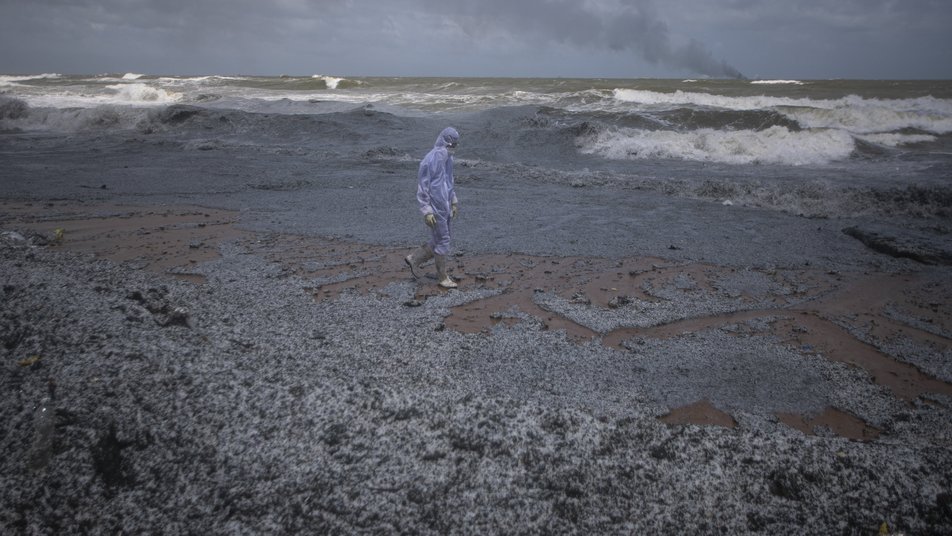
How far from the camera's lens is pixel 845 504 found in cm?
249

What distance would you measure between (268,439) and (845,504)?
2834 mm

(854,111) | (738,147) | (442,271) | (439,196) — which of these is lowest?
(442,271)

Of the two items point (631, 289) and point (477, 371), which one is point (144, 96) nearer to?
point (631, 289)

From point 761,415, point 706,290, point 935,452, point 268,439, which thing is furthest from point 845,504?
point 706,290

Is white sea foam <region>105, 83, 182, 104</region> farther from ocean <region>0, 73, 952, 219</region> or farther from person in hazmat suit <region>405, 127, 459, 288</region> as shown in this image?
person in hazmat suit <region>405, 127, 459, 288</region>

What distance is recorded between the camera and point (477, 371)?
12.2 feet

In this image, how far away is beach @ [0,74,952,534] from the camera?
8.14ft

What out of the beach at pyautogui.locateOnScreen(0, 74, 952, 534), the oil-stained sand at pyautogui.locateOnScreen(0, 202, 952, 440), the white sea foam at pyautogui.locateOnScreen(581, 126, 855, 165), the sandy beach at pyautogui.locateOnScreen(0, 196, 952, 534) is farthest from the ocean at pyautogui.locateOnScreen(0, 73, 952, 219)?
the sandy beach at pyautogui.locateOnScreen(0, 196, 952, 534)

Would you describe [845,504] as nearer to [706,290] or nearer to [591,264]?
[706,290]

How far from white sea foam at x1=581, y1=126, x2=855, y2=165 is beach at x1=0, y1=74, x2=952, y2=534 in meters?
5.32

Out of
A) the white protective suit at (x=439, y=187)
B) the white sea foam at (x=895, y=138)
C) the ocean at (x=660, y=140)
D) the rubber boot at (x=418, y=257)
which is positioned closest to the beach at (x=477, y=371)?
the rubber boot at (x=418, y=257)

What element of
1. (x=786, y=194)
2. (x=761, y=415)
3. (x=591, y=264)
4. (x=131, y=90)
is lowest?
(x=761, y=415)

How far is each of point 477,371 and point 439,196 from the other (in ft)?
7.96

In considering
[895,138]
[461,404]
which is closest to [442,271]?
[461,404]
